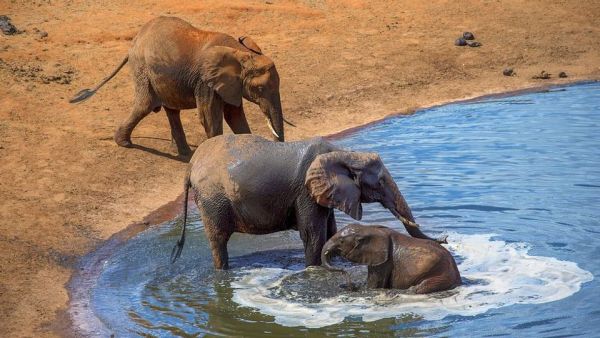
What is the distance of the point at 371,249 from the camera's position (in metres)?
9.66

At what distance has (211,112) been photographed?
13680mm

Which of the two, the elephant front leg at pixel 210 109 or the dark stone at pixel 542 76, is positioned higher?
the elephant front leg at pixel 210 109

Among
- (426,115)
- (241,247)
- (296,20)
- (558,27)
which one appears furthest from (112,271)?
(558,27)

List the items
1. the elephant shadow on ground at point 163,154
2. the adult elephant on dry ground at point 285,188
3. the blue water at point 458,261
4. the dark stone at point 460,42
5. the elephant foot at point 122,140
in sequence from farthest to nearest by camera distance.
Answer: the dark stone at point 460,42 < the elephant foot at point 122,140 < the elephant shadow on ground at point 163,154 < the adult elephant on dry ground at point 285,188 < the blue water at point 458,261

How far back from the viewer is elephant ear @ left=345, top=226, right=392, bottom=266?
966 cm

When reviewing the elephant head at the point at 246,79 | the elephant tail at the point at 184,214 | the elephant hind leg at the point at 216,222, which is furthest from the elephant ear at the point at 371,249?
the elephant head at the point at 246,79

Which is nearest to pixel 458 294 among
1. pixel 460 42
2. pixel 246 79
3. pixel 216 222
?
pixel 216 222

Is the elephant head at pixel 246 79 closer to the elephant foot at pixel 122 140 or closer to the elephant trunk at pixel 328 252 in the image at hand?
the elephant foot at pixel 122 140

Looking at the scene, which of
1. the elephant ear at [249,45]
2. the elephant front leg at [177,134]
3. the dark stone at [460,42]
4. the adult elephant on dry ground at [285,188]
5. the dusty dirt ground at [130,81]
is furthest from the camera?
the dark stone at [460,42]

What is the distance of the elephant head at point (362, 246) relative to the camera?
9664 millimetres

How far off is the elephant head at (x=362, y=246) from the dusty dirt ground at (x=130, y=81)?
2.45 m

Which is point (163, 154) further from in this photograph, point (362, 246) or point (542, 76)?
point (542, 76)

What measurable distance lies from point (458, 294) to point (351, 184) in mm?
1378

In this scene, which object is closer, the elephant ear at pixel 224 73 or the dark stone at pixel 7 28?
the elephant ear at pixel 224 73
